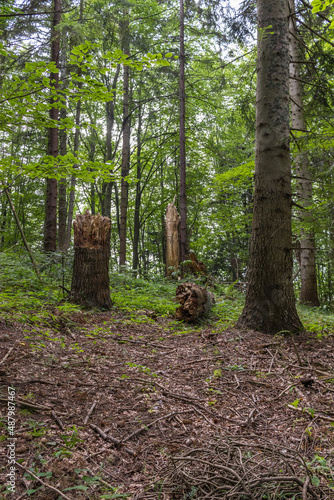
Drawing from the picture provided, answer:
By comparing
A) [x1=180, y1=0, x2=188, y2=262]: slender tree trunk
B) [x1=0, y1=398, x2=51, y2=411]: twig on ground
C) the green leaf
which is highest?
[x1=180, y1=0, x2=188, y2=262]: slender tree trunk

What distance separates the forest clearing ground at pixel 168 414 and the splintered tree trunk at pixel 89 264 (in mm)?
1224

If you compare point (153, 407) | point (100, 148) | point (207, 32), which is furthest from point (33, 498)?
point (100, 148)

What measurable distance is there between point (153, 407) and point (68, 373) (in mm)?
966

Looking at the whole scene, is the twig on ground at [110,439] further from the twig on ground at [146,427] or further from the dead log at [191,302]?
the dead log at [191,302]

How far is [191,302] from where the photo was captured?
19.1ft

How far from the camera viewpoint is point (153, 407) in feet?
9.07

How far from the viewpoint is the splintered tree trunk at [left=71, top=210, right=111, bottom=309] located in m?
5.89

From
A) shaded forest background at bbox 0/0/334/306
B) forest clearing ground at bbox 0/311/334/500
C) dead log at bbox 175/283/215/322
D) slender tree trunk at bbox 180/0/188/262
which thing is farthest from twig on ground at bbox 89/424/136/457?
slender tree trunk at bbox 180/0/188/262

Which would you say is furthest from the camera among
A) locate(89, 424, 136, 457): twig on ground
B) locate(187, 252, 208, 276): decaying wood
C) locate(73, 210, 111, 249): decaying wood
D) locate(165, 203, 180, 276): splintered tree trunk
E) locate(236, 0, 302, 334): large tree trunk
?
locate(165, 203, 180, 276): splintered tree trunk

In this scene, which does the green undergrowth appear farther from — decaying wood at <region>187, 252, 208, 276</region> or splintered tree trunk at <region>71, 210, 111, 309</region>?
decaying wood at <region>187, 252, 208, 276</region>

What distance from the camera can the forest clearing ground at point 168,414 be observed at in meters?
1.76

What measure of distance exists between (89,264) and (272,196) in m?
3.45

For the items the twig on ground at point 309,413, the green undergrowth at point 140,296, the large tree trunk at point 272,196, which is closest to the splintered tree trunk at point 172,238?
the green undergrowth at point 140,296

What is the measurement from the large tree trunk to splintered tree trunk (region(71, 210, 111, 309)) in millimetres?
2759
